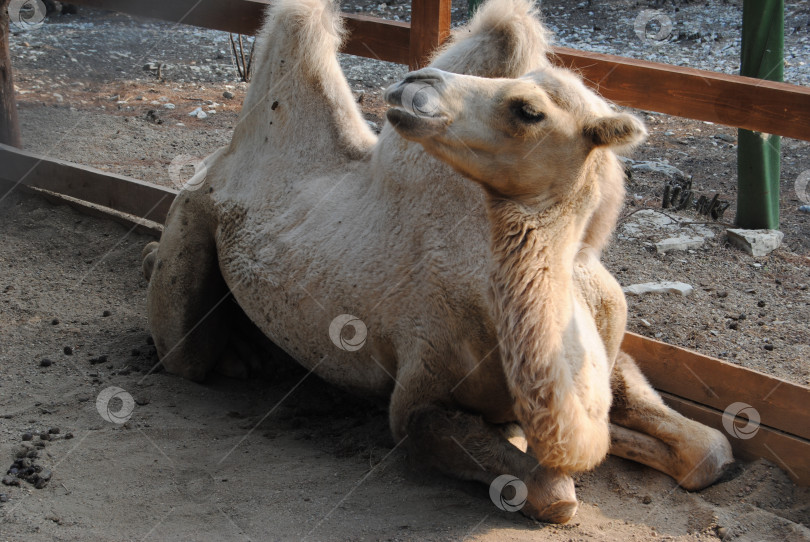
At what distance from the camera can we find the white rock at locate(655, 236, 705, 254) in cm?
574

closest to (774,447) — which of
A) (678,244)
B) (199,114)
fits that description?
(678,244)

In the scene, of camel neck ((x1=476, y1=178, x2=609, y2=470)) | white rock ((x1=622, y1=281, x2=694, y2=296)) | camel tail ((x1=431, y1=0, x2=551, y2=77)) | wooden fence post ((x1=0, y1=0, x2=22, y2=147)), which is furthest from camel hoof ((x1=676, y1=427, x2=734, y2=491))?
→ wooden fence post ((x1=0, y1=0, x2=22, y2=147))

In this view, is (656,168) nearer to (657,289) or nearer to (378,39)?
(657,289)

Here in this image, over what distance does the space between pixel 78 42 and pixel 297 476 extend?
10.8 m

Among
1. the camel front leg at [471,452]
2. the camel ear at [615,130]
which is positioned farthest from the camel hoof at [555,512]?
the camel ear at [615,130]

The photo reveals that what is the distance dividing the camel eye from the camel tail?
0.63 meters

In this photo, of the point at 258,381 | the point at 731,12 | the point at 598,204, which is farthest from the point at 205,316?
the point at 731,12

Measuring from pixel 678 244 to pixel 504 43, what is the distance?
2.84m

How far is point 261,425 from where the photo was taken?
4.04m

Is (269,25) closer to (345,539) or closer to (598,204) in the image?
(598,204)

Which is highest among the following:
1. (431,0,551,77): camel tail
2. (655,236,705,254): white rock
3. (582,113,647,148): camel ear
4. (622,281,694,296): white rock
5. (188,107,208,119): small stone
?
(431,0,551,77): camel tail

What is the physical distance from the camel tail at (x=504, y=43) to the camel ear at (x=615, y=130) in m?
0.59

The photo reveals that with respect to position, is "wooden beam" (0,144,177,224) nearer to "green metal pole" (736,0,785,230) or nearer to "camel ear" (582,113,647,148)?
"camel ear" (582,113,647,148)

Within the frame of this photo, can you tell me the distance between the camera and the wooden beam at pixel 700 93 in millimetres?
3648
